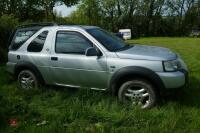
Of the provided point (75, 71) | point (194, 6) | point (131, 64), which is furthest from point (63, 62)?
point (194, 6)

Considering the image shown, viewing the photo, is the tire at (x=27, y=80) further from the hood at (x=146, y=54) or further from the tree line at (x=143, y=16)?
the tree line at (x=143, y=16)

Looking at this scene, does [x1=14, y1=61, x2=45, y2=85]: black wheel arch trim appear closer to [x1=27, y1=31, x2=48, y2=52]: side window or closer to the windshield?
[x1=27, y1=31, x2=48, y2=52]: side window

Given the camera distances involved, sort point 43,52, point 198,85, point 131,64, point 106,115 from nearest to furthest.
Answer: point 106,115 < point 131,64 < point 43,52 < point 198,85

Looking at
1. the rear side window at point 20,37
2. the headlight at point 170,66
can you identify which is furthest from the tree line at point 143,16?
the headlight at point 170,66

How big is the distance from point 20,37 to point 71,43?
62.9 inches

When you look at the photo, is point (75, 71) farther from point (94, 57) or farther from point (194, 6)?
point (194, 6)

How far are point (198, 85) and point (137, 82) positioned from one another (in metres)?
2.40

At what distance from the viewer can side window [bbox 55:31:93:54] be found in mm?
7395

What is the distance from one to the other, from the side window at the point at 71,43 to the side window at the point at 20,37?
0.88 meters

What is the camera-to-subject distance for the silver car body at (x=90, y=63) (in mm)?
6707

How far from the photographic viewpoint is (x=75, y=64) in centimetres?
736

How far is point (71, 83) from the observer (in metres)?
7.64

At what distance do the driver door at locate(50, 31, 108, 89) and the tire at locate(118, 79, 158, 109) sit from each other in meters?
0.47

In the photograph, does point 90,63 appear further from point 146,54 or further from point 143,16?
point 143,16
